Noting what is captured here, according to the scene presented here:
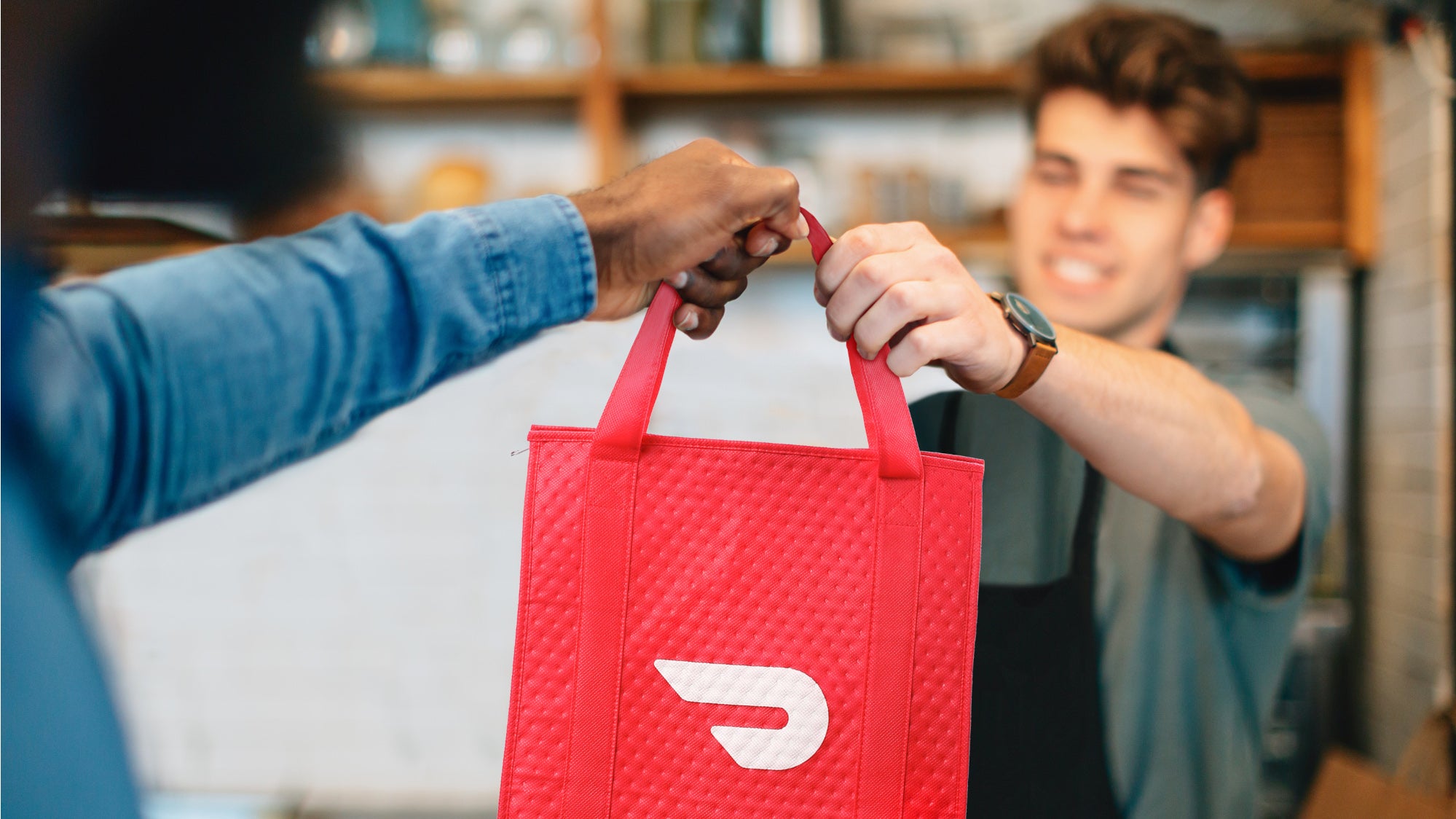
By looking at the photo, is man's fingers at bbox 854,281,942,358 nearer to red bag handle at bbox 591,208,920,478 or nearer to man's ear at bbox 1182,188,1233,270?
red bag handle at bbox 591,208,920,478

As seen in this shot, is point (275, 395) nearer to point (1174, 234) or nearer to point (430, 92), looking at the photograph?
point (1174, 234)

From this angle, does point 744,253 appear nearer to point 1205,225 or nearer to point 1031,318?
point 1031,318

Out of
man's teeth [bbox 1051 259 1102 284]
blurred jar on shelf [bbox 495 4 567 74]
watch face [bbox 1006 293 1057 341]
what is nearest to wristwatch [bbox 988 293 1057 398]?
watch face [bbox 1006 293 1057 341]

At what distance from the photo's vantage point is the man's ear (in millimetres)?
961

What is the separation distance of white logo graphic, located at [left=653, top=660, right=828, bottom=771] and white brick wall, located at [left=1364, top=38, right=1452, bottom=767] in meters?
1.68

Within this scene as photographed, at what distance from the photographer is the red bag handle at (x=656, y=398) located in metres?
0.45

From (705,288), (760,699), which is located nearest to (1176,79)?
(705,288)

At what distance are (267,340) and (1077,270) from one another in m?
0.68

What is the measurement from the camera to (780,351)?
1.77 feet

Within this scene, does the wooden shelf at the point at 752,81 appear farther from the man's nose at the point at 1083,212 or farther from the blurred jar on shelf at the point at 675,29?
the man's nose at the point at 1083,212

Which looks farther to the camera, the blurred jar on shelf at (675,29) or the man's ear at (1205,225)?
the blurred jar on shelf at (675,29)

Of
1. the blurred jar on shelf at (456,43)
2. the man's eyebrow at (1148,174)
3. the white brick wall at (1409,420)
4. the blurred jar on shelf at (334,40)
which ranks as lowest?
the white brick wall at (1409,420)

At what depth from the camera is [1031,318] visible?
495 mm

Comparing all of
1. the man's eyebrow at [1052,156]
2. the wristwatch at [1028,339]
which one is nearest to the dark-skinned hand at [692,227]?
the wristwatch at [1028,339]
